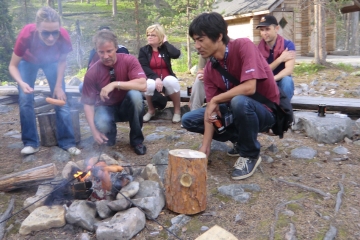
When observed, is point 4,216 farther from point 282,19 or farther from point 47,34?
point 282,19

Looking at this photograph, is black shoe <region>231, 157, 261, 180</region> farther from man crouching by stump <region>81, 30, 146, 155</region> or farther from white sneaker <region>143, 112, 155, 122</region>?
white sneaker <region>143, 112, 155, 122</region>

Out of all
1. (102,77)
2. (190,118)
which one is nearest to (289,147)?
(190,118)

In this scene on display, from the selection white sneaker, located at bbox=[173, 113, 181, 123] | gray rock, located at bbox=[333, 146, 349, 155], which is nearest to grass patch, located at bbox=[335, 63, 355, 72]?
white sneaker, located at bbox=[173, 113, 181, 123]

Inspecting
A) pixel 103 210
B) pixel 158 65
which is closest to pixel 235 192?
pixel 103 210

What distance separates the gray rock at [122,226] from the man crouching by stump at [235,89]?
114 centimetres

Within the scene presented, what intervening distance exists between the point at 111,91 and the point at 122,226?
2054mm

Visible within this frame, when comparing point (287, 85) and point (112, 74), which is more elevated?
point (112, 74)

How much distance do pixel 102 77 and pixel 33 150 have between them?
1.25 m

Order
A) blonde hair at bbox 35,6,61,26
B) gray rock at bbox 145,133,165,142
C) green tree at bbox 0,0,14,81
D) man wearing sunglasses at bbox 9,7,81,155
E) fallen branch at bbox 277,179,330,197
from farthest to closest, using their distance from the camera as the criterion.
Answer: green tree at bbox 0,0,14,81
gray rock at bbox 145,133,165,142
man wearing sunglasses at bbox 9,7,81,155
blonde hair at bbox 35,6,61,26
fallen branch at bbox 277,179,330,197

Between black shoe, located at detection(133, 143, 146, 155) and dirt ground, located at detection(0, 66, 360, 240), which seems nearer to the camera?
dirt ground, located at detection(0, 66, 360, 240)

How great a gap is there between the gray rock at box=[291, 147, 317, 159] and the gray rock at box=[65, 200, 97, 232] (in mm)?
2474

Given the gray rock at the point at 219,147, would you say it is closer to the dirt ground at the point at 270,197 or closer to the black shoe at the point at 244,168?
the dirt ground at the point at 270,197

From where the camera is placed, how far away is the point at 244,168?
11.8ft

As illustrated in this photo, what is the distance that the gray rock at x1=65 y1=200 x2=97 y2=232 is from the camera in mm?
2734
